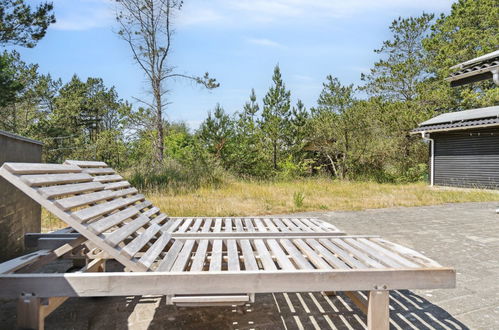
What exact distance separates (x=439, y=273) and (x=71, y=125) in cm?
3602

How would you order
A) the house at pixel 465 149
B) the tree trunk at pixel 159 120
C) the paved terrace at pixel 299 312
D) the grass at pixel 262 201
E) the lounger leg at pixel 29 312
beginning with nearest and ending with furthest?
the lounger leg at pixel 29 312 < the paved terrace at pixel 299 312 < the grass at pixel 262 201 < the house at pixel 465 149 < the tree trunk at pixel 159 120

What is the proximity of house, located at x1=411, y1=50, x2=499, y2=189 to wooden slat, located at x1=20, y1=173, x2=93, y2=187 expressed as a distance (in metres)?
12.6

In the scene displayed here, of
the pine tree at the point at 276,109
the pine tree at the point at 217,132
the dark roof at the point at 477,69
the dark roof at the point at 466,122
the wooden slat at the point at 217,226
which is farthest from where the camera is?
the pine tree at the point at 276,109

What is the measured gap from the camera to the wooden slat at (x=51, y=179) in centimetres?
166

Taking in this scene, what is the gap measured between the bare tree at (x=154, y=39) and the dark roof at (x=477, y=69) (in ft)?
34.8

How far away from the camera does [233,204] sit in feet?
23.1

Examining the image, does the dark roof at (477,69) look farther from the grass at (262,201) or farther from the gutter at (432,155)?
the gutter at (432,155)

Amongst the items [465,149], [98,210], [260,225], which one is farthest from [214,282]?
[465,149]

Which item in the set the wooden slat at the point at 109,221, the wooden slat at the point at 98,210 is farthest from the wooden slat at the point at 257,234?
the wooden slat at the point at 98,210

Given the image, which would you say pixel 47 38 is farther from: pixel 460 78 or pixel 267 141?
pixel 460 78

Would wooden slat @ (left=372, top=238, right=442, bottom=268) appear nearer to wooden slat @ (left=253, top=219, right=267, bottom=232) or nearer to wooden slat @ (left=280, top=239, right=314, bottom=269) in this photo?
wooden slat @ (left=280, top=239, right=314, bottom=269)

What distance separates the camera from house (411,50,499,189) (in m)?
11.4

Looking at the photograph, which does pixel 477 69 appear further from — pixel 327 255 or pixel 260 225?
pixel 327 255

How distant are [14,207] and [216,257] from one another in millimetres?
2227
